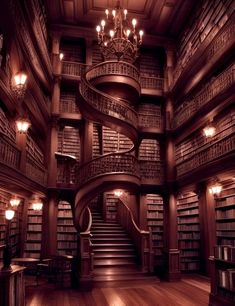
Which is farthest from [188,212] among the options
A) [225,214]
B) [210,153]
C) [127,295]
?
[127,295]

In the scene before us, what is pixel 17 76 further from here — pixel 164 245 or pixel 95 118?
pixel 164 245

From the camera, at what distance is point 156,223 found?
33.6ft

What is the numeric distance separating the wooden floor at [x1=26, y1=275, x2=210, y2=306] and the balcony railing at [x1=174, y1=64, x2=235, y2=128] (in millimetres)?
4386

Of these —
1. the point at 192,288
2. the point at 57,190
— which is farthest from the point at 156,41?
the point at 192,288

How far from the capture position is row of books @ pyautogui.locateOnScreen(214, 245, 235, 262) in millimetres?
5062

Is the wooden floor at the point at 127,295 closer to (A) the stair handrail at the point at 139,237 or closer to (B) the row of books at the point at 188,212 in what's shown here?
(A) the stair handrail at the point at 139,237

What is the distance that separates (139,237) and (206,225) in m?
1.90

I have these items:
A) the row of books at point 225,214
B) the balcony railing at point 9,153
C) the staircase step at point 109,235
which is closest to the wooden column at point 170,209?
the staircase step at point 109,235

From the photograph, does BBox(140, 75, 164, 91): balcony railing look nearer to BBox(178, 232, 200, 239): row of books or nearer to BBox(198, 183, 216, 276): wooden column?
BBox(198, 183, 216, 276): wooden column

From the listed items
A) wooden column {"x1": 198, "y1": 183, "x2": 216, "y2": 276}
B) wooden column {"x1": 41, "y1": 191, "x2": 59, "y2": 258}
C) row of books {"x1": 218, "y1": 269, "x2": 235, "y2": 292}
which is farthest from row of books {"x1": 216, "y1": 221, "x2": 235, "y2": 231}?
wooden column {"x1": 41, "y1": 191, "x2": 59, "y2": 258}

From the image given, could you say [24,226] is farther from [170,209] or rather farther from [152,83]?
[152,83]

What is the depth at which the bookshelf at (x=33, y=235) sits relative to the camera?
30.5 ft

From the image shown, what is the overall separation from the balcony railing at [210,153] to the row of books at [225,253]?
6.78 feet

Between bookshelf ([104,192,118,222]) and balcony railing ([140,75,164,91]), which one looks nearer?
balcony railing ([140,75,164,91])
